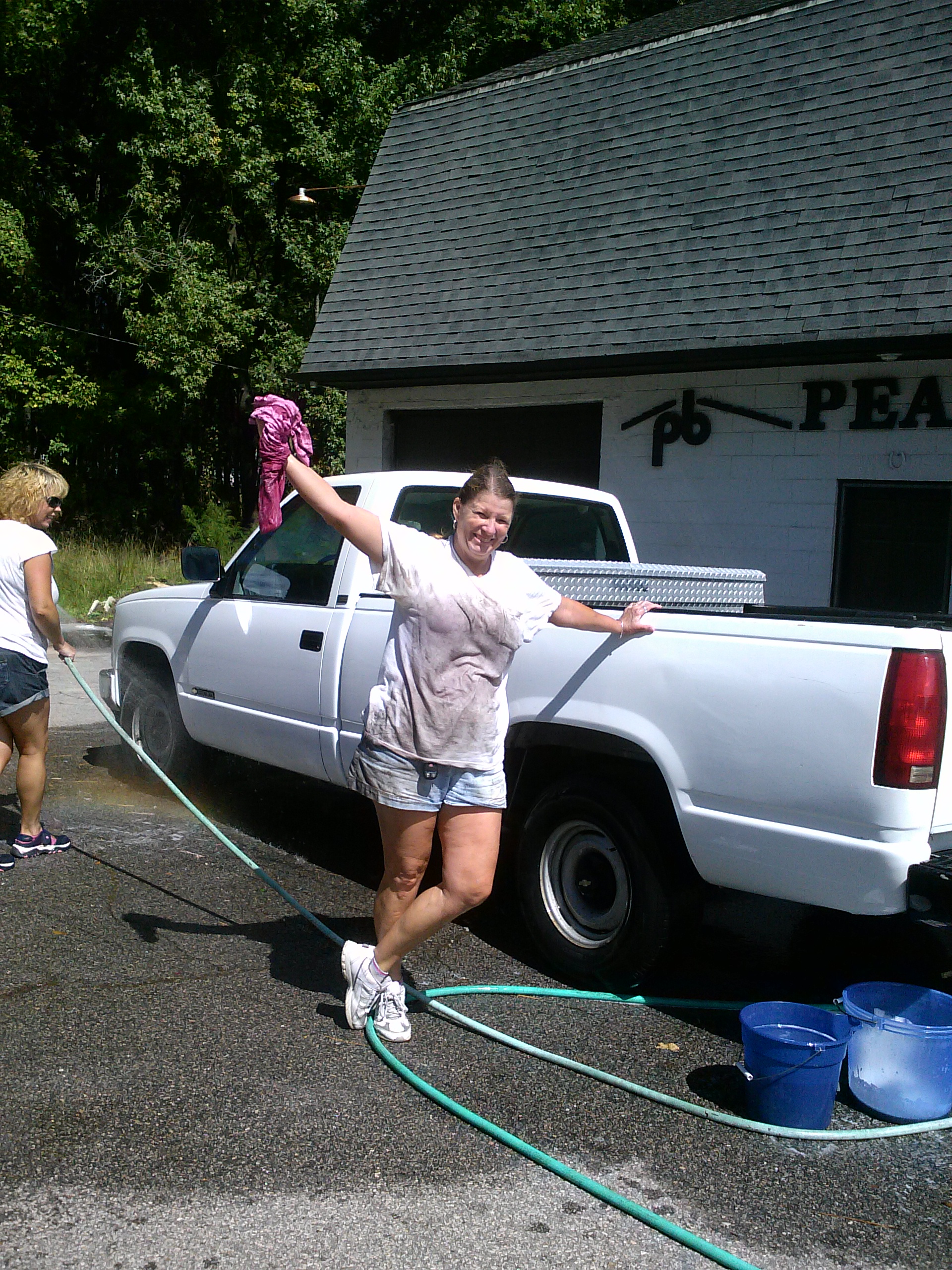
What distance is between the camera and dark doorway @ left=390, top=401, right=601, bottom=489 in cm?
1169

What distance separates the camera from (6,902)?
513 cm

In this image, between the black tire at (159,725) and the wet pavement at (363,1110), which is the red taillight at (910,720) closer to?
the wet pavement at (363,1110)

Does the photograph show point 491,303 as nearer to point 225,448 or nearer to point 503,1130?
point 503,1130

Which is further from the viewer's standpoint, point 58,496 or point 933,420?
point 933,420

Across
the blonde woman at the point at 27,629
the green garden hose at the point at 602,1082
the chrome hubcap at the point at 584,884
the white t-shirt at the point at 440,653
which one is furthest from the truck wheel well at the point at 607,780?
the blonde woman at the point at 27,629

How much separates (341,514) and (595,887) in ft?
5.85

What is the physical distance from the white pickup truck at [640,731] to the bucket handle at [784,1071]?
1.49 ft

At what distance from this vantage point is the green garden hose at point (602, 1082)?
2.92 m

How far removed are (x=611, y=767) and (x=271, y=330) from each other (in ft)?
73.5

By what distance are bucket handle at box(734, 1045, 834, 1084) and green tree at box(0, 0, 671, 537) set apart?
21.4 metres

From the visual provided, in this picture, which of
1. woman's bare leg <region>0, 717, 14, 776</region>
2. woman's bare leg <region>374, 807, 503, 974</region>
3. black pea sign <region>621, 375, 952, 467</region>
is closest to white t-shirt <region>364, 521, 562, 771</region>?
woman's bare leg <region>374, 807, 503, 974</region>

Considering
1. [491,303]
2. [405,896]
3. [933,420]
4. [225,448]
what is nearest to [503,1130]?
[405,896]

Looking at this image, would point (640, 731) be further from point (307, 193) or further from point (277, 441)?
point (307, 193)

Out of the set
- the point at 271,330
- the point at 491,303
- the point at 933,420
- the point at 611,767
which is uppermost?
the point at 271,330
